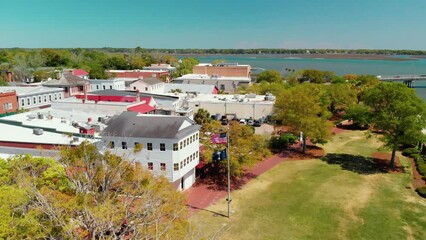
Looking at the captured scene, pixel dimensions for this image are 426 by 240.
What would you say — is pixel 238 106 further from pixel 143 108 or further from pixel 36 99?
pixel 36 99

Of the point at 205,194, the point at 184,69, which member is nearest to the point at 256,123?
the point at 205,194

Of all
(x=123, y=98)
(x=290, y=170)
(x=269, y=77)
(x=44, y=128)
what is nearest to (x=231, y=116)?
(x=123, y=98)

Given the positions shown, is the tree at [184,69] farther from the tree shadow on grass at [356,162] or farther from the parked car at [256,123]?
the tree shadow on grass at [356,162]

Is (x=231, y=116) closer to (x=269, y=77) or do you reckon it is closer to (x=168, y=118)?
(x=168, y=118)

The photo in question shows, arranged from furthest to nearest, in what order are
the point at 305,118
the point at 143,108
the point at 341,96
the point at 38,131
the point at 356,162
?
the point at 341,96
the point at 143,108
the point at 305,118
the point at 356,162
the point at 38,131

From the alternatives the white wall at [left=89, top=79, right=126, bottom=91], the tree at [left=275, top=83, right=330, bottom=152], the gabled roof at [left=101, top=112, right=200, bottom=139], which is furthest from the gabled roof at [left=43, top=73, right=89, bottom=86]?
the tree at [left=275, top=83, right=330, bottom=152]

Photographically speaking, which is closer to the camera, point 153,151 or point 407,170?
point 153,151

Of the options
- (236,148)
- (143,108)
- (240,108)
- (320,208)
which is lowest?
(320,208)
